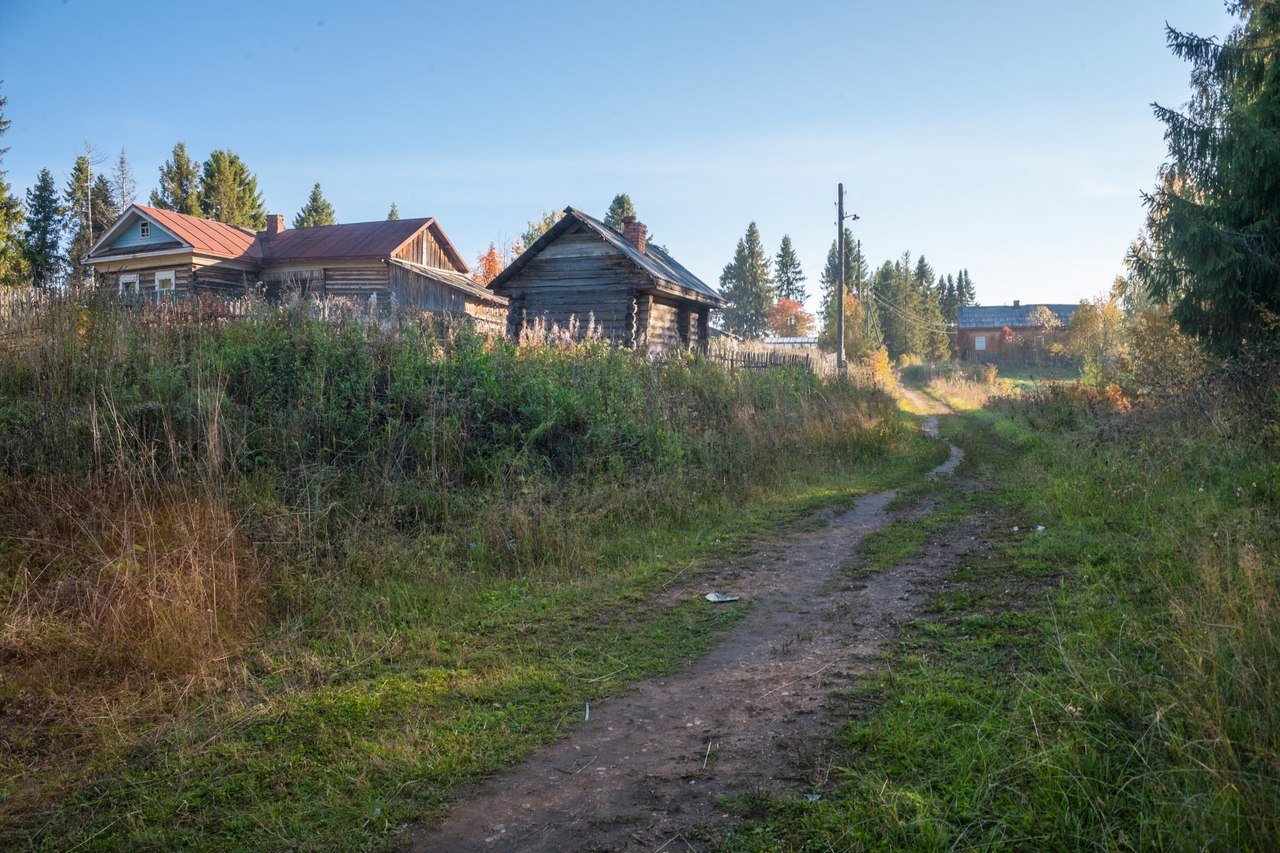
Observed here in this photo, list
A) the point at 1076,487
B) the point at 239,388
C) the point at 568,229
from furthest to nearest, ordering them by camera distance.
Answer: the point at 568,229, the point at 1076,487, the point at 239,388

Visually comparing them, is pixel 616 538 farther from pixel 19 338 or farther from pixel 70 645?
pixel 19 338

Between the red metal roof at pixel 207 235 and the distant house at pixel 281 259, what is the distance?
39 millimetres

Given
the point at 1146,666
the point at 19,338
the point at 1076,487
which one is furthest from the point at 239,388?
the point at 1076,487

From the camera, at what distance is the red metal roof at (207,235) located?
1160 inches

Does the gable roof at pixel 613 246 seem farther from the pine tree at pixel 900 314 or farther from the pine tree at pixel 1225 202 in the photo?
the pine tree at pixel 900 314

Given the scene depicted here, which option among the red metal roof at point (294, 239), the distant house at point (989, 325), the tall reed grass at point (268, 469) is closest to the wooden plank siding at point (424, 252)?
the red metal roof at point (294, 239)

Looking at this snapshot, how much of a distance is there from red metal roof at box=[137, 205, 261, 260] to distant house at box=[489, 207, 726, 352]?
54.0ft

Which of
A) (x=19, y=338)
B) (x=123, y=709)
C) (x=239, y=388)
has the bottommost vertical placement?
(x=123, y=709)

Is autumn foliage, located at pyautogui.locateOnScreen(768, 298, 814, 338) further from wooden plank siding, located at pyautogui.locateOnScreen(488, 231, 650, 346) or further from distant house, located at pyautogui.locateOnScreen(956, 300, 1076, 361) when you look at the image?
wooden plank siding, located at pyautogui.locateOnScreen(488, 231, 650, 346)

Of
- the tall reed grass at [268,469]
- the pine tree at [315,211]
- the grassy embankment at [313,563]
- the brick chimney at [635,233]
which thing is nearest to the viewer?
the grassy embankment at [313,563]

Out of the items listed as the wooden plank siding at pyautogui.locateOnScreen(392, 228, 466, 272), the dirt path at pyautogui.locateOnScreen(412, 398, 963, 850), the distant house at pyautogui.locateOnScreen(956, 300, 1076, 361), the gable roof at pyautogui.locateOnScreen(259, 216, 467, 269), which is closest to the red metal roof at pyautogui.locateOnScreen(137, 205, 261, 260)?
the gable roof at pyautogui.locateOnScreen(259, 216, 467, 269)

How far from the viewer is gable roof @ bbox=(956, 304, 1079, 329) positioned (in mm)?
76438

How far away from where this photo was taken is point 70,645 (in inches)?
174

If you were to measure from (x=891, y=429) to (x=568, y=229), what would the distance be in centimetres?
1005
